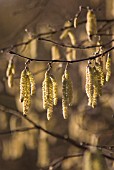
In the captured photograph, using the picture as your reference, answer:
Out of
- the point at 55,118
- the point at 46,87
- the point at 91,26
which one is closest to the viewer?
the point at 46,87

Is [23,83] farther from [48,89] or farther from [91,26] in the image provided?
[91,26]

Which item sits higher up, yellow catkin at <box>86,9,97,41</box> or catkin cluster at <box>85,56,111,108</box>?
yellow catkin at <box>86,9,97,41</box>

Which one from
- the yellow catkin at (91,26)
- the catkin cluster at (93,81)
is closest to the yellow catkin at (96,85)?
the catkin cluster at (93,81)

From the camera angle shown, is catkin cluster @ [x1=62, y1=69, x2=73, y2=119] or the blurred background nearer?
catkin cluster @ [x1=62, y1=69, x2=73, y2=119]

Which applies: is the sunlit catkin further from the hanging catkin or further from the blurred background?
the blurred background

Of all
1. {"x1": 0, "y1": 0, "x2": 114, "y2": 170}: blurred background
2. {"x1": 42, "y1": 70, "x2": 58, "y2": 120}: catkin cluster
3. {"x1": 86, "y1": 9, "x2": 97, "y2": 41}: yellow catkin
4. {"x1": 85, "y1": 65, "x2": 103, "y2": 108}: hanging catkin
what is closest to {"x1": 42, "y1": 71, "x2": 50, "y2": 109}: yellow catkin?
{"x1": 42, "y1": 70, "x2": 58, "y2": 120}: catkin cluster

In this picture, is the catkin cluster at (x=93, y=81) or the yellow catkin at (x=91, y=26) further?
the yellow catkin at (x=91, y=26)

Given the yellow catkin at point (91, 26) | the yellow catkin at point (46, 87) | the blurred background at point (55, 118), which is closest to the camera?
the yellow catkin at point (46, 87)

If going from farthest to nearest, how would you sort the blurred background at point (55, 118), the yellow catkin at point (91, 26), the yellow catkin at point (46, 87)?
the blurred background at point (55, 118)
the yellow catkin at point (91, 26)
the yellow catkin at point (46, 87)

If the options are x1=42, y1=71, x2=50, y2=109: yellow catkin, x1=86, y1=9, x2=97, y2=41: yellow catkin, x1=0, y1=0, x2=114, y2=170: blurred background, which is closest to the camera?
x1=42, y1=71, x2=50, y2=109: yellow catkin

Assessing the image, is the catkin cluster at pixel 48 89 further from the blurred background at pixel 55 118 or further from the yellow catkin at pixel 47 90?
the blurred background at pixel 55 118

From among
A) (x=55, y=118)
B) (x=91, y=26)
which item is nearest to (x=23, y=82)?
(x=91, y=26)
